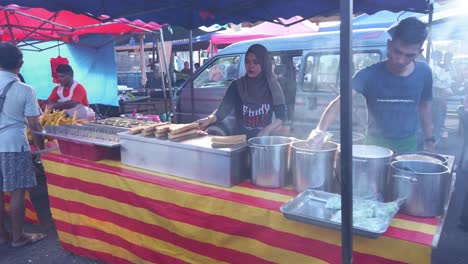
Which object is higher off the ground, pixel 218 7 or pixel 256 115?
pixel 218 7

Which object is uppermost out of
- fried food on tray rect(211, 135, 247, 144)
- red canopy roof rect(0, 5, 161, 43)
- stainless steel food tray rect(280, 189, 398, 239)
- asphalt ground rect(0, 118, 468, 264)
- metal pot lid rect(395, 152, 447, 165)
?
red canopy roof rect(0, 5, 161, 43)

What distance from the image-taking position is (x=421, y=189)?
1392 mm

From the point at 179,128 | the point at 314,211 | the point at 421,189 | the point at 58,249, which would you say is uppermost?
the point at 179,128

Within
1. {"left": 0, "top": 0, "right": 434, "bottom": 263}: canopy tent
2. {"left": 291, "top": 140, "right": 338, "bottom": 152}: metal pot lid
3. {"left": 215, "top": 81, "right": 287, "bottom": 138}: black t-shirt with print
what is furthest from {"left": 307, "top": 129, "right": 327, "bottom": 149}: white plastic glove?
{"left": 0, "top": 0, "right": 434, "bottom": 263}: canopy tent

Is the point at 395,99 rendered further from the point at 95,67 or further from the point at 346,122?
the point at 95,67

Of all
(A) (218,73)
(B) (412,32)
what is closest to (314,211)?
(B) (412,32)

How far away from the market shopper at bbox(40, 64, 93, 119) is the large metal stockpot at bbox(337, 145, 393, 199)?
337cm

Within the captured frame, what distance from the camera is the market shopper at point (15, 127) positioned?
8.81ft

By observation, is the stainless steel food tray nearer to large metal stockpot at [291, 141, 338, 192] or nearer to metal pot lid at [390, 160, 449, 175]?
large metal stockpot at [291, 141, 338, 192]

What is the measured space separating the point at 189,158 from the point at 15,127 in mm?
1708

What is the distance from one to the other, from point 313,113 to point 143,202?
117 inches

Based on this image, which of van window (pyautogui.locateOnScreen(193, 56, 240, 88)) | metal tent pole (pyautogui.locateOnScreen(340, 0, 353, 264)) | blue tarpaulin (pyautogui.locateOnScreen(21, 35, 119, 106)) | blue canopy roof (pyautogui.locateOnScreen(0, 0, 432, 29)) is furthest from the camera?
blue tarpaulin (pyautogui.locateOnScreen(21, 35, 119, 106))

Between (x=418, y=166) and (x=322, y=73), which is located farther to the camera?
(x=322, y=73)

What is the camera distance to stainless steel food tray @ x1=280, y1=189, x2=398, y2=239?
4.27ft
